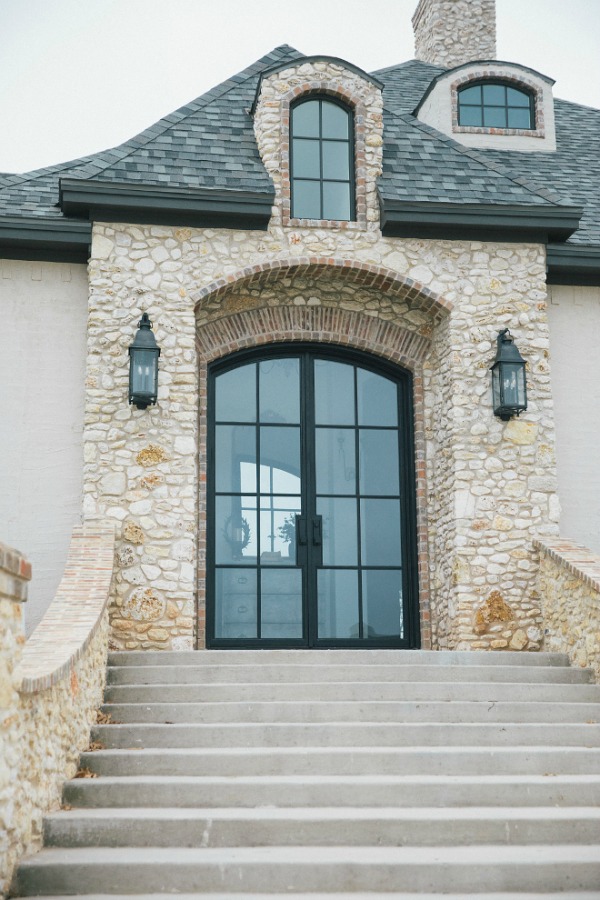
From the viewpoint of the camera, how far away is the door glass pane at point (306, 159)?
936 cm

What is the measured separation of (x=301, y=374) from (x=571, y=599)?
338cm

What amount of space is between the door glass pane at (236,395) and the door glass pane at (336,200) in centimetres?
160

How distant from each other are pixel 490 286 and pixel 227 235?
8.00ft

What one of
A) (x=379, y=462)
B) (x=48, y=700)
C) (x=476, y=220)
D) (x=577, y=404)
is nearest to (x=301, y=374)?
(x=379, y=462)

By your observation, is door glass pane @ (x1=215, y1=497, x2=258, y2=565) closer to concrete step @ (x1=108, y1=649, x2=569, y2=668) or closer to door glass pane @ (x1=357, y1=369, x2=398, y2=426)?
door glass pane @ (x1=357, y1=369, x2=398, y2=426)

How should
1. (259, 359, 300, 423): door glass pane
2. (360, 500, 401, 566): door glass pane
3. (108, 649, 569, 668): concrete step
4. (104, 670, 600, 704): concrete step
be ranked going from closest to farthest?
(104, 670, 600, 704): concrete step, (108, 649, 569, 668): concrete step, (360, 500, 401, 566): door glass pane, (259, 359, 300, 423): door glass pane

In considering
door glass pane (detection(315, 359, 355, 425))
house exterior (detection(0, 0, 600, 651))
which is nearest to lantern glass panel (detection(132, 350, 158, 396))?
house exterior (detection(0, 0, 600, 651))

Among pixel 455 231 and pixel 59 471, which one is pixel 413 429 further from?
pixel 59 471

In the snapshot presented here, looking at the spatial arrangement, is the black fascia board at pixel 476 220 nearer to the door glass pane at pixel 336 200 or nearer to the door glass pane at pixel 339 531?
the door glass pane at pixel 336 200

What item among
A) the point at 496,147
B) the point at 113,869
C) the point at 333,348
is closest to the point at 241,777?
the point at 113,869

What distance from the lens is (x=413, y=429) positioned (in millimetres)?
9508

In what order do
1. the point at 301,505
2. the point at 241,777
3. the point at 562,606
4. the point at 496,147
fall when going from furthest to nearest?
the point at 496,147, the point at 301,505, the point at 562,606, the point at 241,777

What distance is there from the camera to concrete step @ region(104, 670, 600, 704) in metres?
6.71

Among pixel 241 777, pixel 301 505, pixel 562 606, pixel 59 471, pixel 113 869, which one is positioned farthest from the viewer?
pixel 301 505
